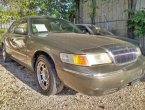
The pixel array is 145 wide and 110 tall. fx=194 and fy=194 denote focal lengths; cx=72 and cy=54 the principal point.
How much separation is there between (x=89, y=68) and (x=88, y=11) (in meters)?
9.92

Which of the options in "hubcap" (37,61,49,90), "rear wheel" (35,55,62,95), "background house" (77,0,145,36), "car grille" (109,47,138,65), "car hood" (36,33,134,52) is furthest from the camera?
"background house" (77,0,145,36)

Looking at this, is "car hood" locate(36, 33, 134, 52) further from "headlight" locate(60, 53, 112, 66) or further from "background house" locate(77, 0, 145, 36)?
"background house" locate(77, 0, 145, 36)

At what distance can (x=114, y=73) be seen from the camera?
9.70ft

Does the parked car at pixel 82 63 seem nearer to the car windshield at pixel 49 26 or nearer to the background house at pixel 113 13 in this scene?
the car windshield at pixel 49 26

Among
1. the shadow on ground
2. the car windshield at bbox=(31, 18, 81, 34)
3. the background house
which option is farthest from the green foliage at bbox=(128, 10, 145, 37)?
the shadow on ground

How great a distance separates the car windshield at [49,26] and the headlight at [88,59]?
5.01 feet

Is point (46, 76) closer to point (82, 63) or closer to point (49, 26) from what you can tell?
point (82, 63)

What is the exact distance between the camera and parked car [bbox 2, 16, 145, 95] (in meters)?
2.93

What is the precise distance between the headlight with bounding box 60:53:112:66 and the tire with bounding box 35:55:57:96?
51 cm

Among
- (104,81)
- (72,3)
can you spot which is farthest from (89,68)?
(72,3)

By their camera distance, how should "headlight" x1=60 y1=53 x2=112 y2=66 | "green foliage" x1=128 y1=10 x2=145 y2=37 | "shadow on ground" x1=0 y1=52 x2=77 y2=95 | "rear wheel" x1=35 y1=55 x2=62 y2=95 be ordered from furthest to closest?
"green foliage" x1=128 y1=10 x2=145 y2=37
"shadow on ground" x1=0 y1=52 x2=77 y2=95
"rear wheel" x1=35 y1=55 x2=62 y2=95
"headlight" x1=60 y1=53 x2=112 y2=66

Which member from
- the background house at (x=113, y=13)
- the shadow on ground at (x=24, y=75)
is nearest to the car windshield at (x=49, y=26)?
the shadow on ground at (x=24, y=75)

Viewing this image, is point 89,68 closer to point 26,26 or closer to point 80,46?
point 80,46

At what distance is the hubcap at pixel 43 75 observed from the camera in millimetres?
3725
